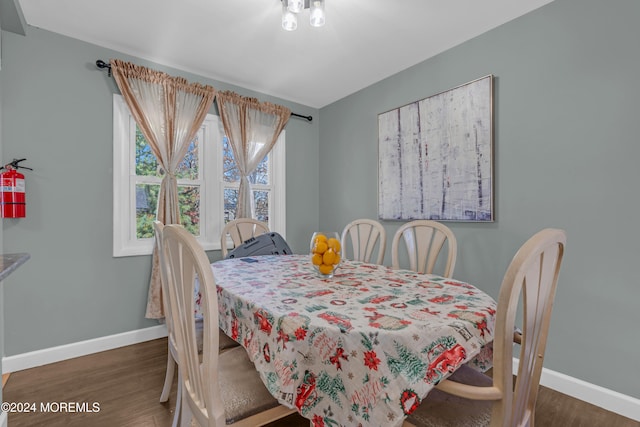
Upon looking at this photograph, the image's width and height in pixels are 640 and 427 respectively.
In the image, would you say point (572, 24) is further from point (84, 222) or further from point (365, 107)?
point (84, 222)

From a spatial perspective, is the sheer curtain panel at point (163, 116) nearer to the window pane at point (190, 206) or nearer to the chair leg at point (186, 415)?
the window pane at point (190, 206)

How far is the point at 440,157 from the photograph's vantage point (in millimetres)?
2490

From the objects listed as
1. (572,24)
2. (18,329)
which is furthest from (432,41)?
(18,329)

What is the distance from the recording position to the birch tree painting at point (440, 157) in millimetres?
2242

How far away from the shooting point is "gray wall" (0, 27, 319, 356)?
2.15 m

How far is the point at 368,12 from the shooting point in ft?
6.71

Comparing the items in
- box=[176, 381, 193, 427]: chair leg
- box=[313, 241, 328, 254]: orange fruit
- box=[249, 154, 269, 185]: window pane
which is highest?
box=[249, 154, 269, 185]: window pane

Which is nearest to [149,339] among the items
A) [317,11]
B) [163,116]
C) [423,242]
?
[163,116]

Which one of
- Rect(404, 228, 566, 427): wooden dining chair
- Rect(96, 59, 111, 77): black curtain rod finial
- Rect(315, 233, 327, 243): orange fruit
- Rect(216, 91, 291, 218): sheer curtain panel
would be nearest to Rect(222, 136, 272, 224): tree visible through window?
Rect(216, 91, 291, 218): sheer curtain panel

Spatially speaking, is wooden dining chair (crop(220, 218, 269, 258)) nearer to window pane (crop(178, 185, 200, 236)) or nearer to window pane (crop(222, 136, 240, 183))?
window pane (crop(178, 185, 200, 236))

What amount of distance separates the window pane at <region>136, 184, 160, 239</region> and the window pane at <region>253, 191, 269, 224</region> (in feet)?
3.41

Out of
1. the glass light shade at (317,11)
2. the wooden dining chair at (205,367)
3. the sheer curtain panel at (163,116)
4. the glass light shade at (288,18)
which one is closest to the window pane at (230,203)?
the sheer curtain panel at (163,116)

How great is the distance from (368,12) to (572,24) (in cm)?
125

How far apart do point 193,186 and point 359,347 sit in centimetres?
261
